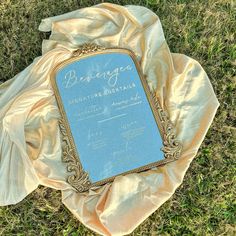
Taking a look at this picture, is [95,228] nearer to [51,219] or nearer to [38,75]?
[51,219]

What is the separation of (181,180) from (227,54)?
954mm

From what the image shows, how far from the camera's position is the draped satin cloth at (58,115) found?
242 centimetres

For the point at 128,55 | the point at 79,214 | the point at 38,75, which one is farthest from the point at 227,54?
the point at 79,214

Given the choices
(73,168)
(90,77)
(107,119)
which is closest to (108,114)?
(107,119)

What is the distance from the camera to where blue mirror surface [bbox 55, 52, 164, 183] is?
2.52 meters

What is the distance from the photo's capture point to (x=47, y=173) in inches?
97.2

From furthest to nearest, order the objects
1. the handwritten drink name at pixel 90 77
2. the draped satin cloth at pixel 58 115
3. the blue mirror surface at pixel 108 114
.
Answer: the handwritten drink name at pixel 90 77
the blue mirror surface at pixel 108 114
the draped satin cloth at pixel 58 115

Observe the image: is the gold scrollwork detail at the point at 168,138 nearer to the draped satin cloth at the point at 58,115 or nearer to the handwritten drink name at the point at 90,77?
the draped satin cloth at the point at 58,115

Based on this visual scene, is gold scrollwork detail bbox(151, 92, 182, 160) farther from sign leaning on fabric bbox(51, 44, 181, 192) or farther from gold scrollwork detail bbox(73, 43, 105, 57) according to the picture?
gold scrollwork detail bbox(73, 43, 105, 57)

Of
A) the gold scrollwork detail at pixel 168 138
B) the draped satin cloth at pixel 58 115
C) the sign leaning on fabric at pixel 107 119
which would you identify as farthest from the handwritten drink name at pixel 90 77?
the gold scrollwork detail at pixel 168 138

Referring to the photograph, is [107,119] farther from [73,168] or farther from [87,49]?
[87,49]

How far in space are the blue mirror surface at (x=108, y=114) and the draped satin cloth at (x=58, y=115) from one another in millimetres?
82

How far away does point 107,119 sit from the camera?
101 inches

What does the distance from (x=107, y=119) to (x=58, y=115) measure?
294 mm
